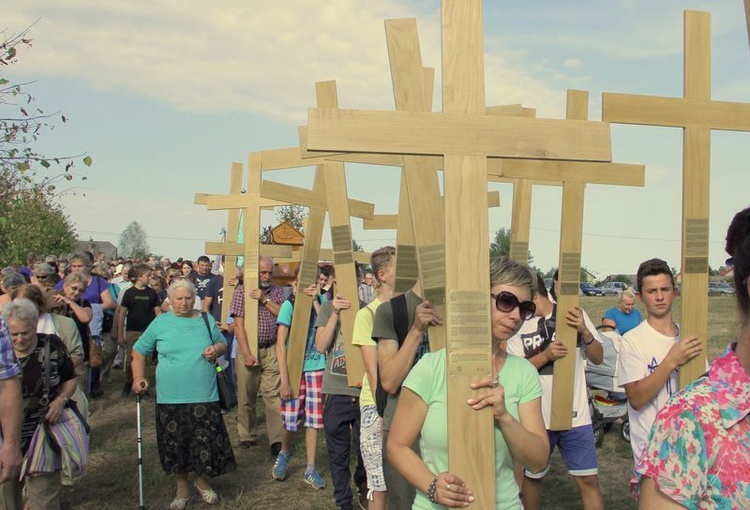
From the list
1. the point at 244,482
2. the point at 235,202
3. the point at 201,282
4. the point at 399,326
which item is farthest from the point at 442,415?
the point at 201,282

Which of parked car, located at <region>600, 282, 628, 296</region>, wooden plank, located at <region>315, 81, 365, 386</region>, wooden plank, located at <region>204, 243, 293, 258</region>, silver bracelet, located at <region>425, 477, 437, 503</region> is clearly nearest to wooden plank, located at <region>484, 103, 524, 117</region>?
wooden plank, located at <region>315, 81, 365, 386</region>

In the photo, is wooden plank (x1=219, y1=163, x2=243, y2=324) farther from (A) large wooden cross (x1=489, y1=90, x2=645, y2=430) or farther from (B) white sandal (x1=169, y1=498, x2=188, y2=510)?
(A) large wooden cross (x1=489, y1=90, x2=645, y2=430)

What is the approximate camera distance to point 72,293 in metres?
9.07

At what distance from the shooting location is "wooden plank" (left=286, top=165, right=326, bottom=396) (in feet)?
22.3

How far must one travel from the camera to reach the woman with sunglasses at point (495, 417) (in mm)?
2869

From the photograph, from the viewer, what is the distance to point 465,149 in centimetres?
Answer: 281

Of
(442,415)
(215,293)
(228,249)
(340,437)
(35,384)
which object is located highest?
(228,249)

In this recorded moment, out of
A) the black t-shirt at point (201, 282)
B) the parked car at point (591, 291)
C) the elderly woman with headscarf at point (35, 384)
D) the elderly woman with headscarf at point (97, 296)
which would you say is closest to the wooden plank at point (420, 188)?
the elderly woman with headscarf at point (35, 384)

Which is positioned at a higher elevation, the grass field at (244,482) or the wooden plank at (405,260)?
the wooden plank at (405,260)

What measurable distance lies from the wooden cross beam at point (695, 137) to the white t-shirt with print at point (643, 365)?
0.89ft

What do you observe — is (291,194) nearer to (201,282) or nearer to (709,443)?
(709,443)

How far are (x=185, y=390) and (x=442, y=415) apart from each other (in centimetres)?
399

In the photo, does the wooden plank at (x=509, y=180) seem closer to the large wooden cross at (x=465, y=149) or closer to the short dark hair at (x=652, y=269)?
the short dark hair at (x=652, y=269)

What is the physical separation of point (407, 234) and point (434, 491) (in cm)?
198
